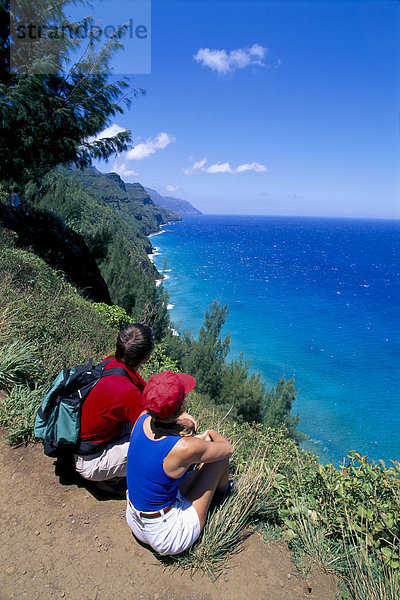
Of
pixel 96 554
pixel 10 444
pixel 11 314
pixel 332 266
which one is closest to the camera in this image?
pixel 96 554

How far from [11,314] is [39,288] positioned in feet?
7.38

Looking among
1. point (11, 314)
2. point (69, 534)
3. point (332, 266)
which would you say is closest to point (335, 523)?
point (69, 534)

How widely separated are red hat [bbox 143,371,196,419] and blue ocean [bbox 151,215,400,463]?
16946 mm

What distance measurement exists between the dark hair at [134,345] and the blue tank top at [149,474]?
2.17 feet

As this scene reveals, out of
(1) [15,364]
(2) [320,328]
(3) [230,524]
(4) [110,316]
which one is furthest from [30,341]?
(2) [320,328]

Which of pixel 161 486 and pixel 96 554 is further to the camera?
pixel 96 554

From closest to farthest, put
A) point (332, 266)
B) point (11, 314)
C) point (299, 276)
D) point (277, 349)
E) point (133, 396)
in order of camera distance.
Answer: point (133, 396), point (11, 314), point (277, 349), point (299, 276), point (332, 266)

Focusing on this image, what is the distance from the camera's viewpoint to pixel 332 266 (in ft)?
297

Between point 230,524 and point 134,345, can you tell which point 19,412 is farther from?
point 230,524

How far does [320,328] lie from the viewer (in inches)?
1793

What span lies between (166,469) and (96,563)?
1.04 m

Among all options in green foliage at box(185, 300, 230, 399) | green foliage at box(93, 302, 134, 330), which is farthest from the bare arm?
green foliage at box(185, 300, 230, 399)

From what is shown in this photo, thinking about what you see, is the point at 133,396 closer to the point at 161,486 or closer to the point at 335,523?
the point at 161,486

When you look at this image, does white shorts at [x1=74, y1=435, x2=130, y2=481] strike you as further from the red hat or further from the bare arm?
the red hat
